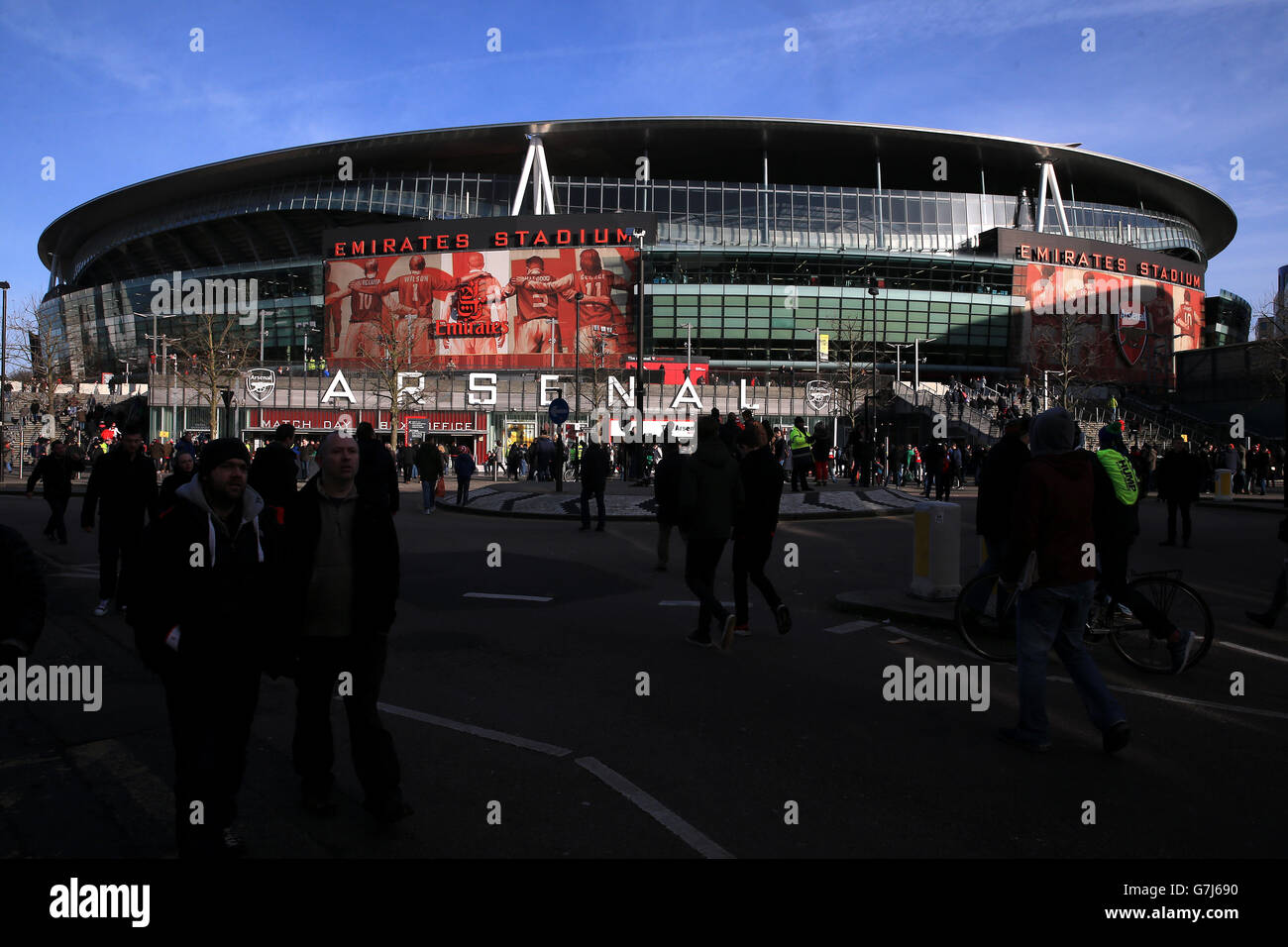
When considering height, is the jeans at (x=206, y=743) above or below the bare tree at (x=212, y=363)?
below

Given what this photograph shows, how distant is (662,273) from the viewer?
215 ft

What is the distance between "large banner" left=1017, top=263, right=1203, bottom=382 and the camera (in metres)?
65.1

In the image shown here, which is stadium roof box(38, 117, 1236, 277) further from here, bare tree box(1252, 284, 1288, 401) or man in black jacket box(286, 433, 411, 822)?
man in black jacket box(286, 433, 411, 822)

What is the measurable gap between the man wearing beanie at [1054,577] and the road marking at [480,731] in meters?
2.54

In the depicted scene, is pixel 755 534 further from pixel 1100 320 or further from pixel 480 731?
pixel 1100 320

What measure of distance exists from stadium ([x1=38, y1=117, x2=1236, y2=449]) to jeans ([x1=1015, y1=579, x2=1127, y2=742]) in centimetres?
4999

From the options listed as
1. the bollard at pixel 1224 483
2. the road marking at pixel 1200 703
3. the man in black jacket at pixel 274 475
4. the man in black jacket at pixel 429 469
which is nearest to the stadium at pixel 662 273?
the bollard at pixel 1224 483

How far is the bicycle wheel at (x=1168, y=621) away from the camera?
6457mm


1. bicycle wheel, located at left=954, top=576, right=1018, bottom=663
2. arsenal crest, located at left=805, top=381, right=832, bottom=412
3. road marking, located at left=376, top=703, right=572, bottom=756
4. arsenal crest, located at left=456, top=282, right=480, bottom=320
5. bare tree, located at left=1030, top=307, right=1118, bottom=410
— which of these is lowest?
road marking, located at left=376, top=703, right=572, bottom=756

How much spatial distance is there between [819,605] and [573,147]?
66391mm

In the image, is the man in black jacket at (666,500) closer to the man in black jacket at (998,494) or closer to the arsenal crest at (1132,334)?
the man in black jacket at (998,494)

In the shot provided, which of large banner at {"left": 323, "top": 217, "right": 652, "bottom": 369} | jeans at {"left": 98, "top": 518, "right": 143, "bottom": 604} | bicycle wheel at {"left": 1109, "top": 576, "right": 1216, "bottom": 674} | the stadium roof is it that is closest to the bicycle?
bicycle wheel at {"left": 1109, "top": 576, "right": 1216, "bottom": 674}
